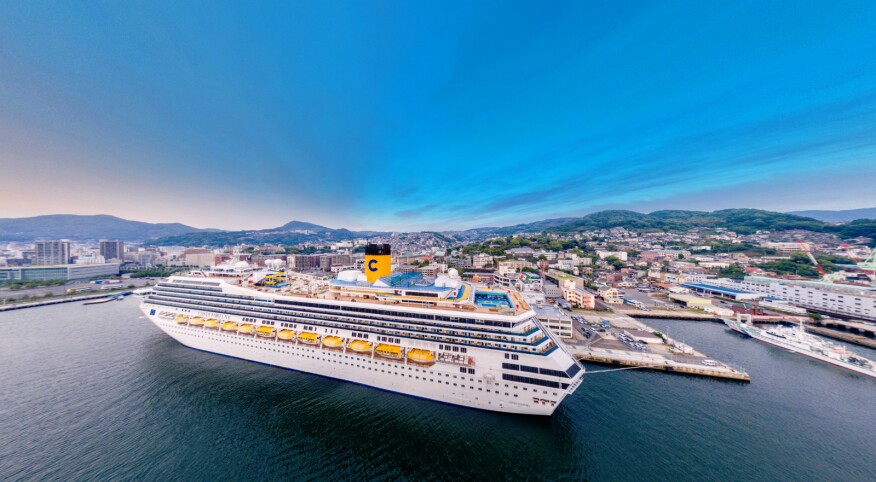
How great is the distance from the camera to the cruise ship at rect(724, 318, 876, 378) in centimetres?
1823

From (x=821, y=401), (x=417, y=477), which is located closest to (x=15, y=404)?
(x=417, y=477)

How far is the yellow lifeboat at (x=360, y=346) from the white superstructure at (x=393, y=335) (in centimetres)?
5

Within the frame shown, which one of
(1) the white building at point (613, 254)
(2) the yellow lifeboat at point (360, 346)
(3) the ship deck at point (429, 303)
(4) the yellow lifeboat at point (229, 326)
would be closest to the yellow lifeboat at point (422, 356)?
(3) the ship deck at point (429, 303)

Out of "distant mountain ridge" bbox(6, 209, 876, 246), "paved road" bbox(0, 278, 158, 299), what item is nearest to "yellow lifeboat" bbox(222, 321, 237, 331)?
"paved road" bbox(0, 278, 158, 299)

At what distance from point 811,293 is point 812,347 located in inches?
785

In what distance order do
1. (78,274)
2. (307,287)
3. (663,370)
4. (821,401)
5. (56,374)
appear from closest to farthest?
(821,401) → (56,374) → (663,370) → (307,287) → (78,274)

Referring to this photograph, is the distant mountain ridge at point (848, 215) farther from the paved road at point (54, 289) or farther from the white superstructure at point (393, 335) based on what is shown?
the paved road at point (54, 289)

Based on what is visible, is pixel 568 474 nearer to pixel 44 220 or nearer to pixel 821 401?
pixel 821 401

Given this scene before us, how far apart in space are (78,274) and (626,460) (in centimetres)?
9173

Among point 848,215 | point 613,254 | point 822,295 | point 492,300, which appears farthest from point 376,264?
point 848,215

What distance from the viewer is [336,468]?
405 inches

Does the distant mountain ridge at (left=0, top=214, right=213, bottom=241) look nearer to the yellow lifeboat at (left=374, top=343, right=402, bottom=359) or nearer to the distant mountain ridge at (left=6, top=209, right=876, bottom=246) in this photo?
the distant mountain ridge at (left=6, top=209, right=876, bottom=246)

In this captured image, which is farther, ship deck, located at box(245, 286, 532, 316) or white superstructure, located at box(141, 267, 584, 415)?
ship deck, located at box(245, 286, 532, 316)

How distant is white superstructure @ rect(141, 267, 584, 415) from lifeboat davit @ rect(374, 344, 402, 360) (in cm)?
5
